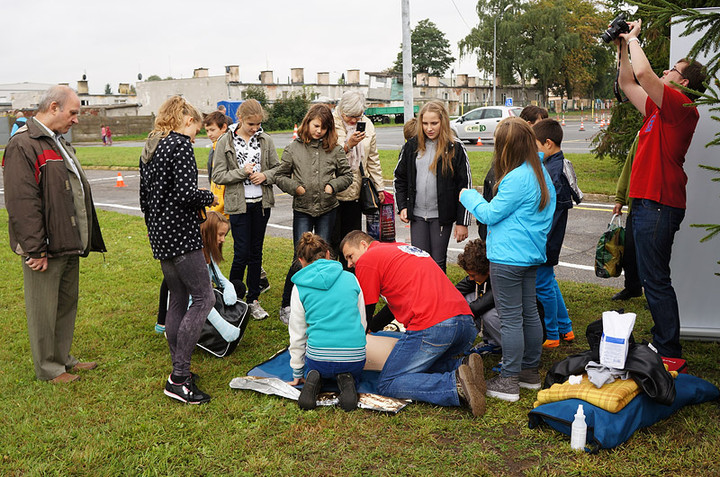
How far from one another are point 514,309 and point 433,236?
146 cm

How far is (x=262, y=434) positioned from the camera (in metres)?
3.72

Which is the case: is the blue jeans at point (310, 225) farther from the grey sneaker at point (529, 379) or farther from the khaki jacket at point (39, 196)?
the grey sneaker at point (529, 379)

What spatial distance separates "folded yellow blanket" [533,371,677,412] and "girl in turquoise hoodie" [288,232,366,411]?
3.89ft

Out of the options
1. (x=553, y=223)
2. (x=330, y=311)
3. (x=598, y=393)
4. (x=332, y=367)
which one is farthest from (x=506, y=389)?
(x=553, y=223)

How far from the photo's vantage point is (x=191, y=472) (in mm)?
3330

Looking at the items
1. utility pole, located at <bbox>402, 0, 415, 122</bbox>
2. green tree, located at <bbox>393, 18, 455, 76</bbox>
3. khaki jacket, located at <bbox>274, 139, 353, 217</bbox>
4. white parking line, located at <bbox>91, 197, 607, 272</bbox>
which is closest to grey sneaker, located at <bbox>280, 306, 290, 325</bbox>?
khaki jacket, located at <bbox>274, 139, 353, 217</bbox>

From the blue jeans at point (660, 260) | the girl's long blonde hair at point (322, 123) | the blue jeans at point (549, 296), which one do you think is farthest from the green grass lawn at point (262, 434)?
the girl's long blonde hair at point (322, 123)

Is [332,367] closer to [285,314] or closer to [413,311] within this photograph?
[413,311]

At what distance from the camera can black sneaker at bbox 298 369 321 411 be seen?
3.97 m

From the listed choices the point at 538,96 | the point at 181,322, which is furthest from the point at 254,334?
the point at 538,96

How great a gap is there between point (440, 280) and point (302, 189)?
1.84 m

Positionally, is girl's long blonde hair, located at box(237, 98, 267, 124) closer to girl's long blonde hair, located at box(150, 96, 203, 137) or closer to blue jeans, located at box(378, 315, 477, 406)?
girl's long blonde hair, located at box(150, 96, 203, 137)

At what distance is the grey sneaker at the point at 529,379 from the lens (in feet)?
13.9

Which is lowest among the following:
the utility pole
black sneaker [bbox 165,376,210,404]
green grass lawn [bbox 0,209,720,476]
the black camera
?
green grass lawn [bbox 0,209,720,476]
